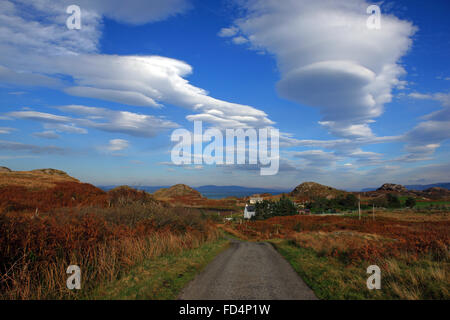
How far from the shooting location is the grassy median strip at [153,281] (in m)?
7.23

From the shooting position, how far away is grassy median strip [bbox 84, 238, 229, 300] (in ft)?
23.7

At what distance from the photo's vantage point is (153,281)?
8312 mm

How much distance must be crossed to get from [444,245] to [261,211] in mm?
57117

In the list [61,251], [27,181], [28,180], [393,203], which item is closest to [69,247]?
[61,251]

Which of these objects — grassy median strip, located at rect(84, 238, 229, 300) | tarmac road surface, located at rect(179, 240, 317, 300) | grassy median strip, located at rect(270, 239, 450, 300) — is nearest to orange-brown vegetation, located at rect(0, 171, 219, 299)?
grassy median strip, located at rect(84, 238, 229, 300)

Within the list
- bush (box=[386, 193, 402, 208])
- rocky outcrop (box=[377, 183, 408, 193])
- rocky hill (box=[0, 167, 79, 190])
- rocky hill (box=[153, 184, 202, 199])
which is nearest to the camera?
rocky hill (box=[0, 167, 79, 190])

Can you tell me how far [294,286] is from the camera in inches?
332

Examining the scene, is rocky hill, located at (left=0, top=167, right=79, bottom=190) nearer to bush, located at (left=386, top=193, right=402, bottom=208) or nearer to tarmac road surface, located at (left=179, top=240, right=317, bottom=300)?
tarmac road surface, located at (left=179, top=240, right=317, bottom=300)

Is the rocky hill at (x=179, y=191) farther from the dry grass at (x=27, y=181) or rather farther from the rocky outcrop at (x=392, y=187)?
the rocky outcrop at (x=392, y=187)

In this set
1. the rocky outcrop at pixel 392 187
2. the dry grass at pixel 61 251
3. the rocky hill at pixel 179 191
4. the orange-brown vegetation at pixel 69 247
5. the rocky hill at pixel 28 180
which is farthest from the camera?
the rocky outcrop at pixel 392 187

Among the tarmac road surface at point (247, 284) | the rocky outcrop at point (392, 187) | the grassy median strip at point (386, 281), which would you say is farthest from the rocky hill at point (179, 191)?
the grassy median strip at point (386, 281)

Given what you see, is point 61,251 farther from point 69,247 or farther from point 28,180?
point 28,180
